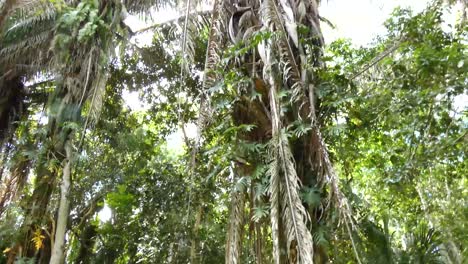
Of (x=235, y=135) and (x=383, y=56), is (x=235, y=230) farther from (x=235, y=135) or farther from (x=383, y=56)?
(x=383, y=56)

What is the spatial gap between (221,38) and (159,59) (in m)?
3.18

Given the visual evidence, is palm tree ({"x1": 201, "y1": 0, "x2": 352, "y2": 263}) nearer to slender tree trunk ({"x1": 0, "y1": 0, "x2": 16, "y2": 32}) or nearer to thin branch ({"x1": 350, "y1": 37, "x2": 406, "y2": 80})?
thin branch ({"x1": 350, "y1": 37, "x2": 406, "y2": 80})

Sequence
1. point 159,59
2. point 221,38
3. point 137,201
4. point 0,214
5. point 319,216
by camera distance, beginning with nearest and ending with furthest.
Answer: point 319,216 < point 221,38 < point 137,201 < point 0,214 < point 159,59

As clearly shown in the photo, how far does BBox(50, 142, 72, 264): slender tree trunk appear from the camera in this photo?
5.93 m

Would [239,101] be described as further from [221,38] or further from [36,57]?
[36,57]

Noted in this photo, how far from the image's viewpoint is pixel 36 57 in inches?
300

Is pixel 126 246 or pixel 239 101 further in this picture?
pixel 126 246

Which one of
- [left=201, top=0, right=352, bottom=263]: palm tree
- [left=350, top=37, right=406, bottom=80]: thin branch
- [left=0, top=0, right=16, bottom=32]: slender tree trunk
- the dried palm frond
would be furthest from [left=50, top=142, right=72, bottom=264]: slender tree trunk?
[left=350, top=37, right=406, bottom=80]: thin branch

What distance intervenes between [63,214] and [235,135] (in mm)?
3222

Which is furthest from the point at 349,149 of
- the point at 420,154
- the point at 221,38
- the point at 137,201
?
the point at 137,201

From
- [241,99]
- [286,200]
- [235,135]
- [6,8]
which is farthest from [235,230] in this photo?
[6,8]

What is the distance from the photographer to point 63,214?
244 inches

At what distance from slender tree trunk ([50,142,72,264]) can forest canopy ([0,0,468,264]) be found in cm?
2

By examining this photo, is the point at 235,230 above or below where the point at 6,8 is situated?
below
